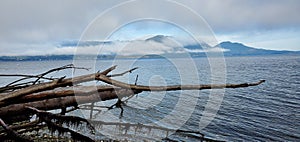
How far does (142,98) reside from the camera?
38000 mm

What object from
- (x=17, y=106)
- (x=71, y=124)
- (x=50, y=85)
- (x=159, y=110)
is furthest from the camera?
(x=159, y=110)

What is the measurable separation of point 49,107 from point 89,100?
48 centimetres

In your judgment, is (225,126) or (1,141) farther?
(225,126)

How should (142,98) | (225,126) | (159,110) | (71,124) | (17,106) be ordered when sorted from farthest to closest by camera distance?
1. (142,98)
2. (159,110)
3. (225,126)
4. (17,106)
5. (71,124)

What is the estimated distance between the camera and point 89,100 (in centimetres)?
321

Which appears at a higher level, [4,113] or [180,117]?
[4,113]

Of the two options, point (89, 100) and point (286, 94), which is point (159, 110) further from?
point (89, 100)

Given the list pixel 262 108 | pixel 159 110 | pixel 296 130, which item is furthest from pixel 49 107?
pixel 262 108

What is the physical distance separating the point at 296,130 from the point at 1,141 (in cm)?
2422

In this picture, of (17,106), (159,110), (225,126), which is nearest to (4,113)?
(17,106)

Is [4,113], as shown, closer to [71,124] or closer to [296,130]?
[71,124]

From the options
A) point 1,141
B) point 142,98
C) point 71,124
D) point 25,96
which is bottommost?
point 142,98

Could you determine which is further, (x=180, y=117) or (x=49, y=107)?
(x=180, y=117)

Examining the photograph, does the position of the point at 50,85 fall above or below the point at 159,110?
above
